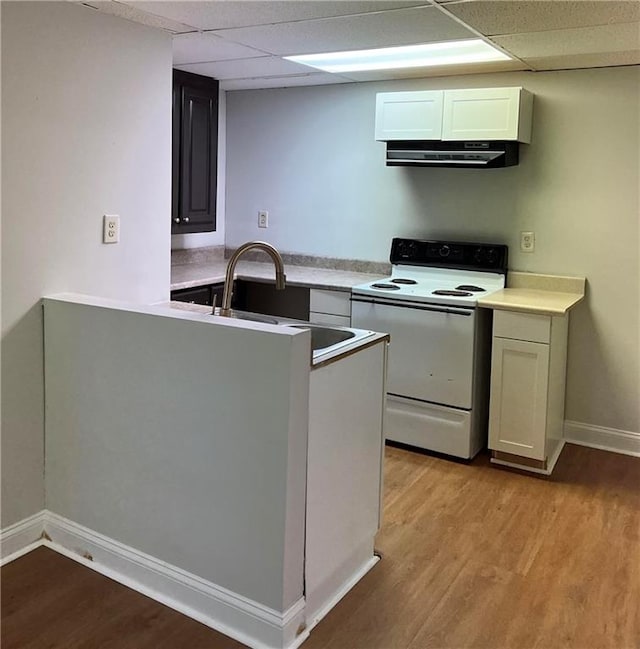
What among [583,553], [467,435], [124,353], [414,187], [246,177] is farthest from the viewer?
[246,177]

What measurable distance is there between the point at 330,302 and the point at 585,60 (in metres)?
Answer: 1.82

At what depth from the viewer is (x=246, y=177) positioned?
4977 mm

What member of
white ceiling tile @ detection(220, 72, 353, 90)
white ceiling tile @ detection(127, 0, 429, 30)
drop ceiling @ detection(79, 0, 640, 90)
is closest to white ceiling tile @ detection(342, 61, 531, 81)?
drop ceiling @ detection(79, 0, 640, 90)

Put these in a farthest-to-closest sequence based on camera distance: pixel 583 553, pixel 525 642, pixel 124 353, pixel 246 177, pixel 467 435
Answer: pixel 246 177 < pixel 467 435 < pixel 583 553 < pixel 124 353 < pixel 525 642

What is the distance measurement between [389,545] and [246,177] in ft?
9.88

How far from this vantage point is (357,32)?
2.99 metres

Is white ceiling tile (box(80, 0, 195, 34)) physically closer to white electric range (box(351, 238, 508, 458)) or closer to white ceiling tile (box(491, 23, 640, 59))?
white ceiling tile (box(491, 23, 640, 59))

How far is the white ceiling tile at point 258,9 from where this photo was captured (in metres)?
2.55

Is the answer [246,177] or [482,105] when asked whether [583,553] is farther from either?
[246,177]

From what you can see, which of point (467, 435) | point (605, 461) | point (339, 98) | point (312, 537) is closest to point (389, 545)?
point (312, 537)

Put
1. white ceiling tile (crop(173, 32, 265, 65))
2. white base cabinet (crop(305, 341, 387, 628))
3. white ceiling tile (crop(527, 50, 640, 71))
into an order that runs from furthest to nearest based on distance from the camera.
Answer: white ceiling tile (crop(527, 50, 640, 71)) → white ceiling tile (crop(173, 32, 265, 65)) → white base cabinet (crop(305, 341, 387, 628))

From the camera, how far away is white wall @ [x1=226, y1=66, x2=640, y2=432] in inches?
145

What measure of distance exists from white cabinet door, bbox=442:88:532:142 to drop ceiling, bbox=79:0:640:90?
177 millimetres

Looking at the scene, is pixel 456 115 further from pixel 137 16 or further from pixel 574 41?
pixel 137 16
